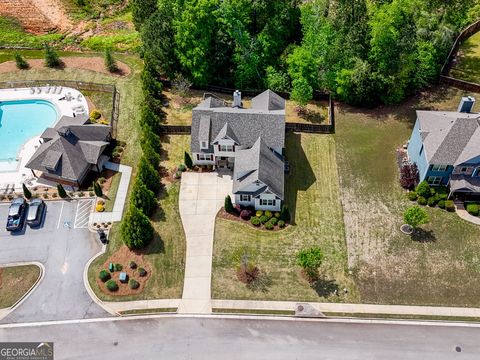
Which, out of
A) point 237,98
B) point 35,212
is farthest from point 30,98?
point 237,98

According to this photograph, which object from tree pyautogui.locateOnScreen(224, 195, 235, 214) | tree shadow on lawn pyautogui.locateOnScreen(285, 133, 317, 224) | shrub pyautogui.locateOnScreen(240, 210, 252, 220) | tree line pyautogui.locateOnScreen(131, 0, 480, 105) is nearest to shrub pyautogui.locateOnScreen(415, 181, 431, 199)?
tree shadow on lawn pyautogui.locateOnScreen(285, 133, 317, 224)

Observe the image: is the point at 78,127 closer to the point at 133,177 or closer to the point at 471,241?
the point at 133,177

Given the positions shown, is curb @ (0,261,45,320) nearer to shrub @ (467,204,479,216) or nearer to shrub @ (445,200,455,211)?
shrub @ (445,200,455,211)

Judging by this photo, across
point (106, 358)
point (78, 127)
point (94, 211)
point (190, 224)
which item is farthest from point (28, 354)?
point (78, 127)

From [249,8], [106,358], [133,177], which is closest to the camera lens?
[106,358]

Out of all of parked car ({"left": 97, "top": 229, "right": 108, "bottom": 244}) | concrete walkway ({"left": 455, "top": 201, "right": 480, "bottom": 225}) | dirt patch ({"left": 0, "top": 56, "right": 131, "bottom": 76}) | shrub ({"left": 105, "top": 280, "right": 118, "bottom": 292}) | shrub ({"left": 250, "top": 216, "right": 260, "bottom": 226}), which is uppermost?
dirt patch ({"left": 0, "top": 56, "right": 131, "bottom": 76})

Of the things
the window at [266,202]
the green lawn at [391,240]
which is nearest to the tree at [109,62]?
the window at [266,202]
